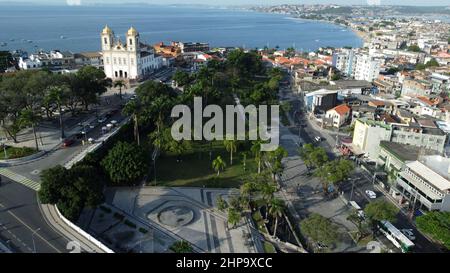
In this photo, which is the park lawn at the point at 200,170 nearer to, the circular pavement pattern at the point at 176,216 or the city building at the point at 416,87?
the circular pavement pattern at the point at 176,216

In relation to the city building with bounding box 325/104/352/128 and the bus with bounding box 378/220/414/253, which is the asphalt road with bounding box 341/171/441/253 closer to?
the bus with bounding box 378/220/414/253

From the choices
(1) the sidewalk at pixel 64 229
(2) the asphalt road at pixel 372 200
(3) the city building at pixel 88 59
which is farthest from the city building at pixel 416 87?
(3) the city building at pixel 88 59

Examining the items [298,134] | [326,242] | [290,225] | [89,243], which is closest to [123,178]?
[89,243]

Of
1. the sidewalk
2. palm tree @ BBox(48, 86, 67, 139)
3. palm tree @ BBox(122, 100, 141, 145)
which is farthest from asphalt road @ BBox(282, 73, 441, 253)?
palm tree @ BBox(48, 86, 67, 139)

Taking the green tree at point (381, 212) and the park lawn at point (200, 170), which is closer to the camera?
the green tree at point (381, 212)

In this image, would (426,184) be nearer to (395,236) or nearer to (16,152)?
(395,236)
